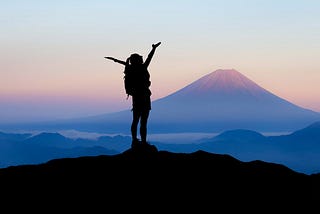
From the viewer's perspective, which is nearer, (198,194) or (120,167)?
(198,194)

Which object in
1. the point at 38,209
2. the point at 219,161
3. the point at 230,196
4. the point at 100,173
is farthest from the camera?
the point at 219,161

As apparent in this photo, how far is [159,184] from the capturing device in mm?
16953

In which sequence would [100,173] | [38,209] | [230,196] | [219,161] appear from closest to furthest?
[38,209] < [230,196] < [100,173] < [219,161]

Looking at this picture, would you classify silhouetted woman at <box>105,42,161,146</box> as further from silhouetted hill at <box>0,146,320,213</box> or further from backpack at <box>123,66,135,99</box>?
silhouetted hill at <box>0,146,320,213</box>

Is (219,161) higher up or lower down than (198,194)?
higher up

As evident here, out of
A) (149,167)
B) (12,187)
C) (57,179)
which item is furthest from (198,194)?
(12,187)

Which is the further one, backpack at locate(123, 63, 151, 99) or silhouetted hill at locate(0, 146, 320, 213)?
backpack at locate(123, 63, 151, 99)

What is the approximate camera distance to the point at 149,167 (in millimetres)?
18031

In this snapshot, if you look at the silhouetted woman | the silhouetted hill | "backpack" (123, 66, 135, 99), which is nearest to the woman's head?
the silhouetted woman

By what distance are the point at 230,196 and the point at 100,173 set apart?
14.0ft

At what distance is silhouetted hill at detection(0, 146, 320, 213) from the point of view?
52.2 ft

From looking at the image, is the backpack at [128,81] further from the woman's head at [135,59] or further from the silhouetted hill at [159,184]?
the silhouetted hill at [159,184]

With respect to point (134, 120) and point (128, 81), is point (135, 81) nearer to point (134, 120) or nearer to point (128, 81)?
point (128, 81)

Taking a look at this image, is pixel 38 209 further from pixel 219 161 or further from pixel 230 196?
pixel 219 161
